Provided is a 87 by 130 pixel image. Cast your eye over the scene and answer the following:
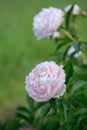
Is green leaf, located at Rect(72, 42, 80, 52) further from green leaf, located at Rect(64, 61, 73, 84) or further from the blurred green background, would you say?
the blurred green background

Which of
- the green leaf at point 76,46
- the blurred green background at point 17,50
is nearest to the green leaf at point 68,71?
the green leaf at point 76,46

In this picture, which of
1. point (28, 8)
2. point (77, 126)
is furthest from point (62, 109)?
point (28, 8)

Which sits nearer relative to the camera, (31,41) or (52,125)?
(52,125)

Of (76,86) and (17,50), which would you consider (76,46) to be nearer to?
(76,86)

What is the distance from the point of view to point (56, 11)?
2117mm

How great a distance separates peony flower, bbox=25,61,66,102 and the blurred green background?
270 cm

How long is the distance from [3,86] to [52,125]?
3.33m

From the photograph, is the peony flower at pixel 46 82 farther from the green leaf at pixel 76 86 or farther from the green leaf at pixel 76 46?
the green leaf at pixel 76 46

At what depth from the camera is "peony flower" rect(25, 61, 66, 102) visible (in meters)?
1.43

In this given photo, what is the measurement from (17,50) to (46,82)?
501cm

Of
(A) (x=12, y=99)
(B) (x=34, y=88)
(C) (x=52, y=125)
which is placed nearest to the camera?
(B) (x=34, y=88)

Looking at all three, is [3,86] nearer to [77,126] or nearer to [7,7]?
[77,126]

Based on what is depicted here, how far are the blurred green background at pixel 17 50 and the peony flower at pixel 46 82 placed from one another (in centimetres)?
270

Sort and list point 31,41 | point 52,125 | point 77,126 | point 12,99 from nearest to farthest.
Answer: point 77,126 < point 52,125 < point 12,99 < point 31,41
